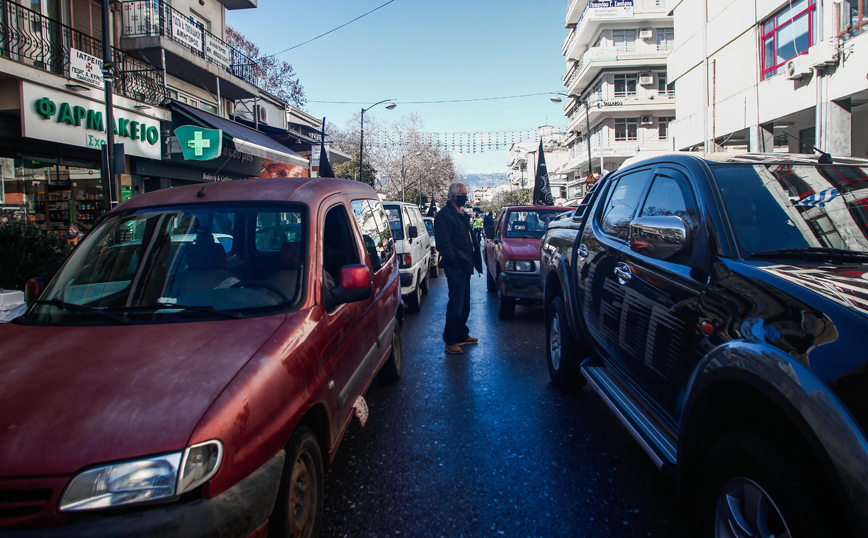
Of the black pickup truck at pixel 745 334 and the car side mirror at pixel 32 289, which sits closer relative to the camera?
the black pickup truck at pixel 745 334

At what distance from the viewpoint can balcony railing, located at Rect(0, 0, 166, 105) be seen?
1049 centimetres

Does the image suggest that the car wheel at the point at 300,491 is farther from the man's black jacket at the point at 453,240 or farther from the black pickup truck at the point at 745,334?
the man's black jacket at the point at 453,240

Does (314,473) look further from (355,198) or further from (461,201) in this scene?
(461,201)

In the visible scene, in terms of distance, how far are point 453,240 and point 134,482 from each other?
4799 millimetres

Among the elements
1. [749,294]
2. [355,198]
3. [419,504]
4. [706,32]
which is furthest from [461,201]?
[706,32]

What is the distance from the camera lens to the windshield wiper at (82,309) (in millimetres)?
2571

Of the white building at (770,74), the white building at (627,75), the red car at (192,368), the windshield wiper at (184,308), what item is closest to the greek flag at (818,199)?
the red car at (192,368)

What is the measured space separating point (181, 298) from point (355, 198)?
184cm

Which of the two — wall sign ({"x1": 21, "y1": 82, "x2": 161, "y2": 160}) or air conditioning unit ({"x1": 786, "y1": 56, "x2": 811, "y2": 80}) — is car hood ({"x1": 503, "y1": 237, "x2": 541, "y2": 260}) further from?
air conditioning unit ({"x1": 786, "y1": 56, "x2": 811, "y2": 80})

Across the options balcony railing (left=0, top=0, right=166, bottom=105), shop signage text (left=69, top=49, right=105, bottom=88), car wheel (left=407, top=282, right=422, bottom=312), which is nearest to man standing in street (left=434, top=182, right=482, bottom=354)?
car wheel (left=407, top=282, right=422, bottom=312)

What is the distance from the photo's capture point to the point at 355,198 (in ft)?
14.2

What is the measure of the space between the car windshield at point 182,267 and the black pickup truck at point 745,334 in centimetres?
187

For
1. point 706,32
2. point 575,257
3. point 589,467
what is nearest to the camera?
point 589,467

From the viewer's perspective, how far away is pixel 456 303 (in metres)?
6.18
